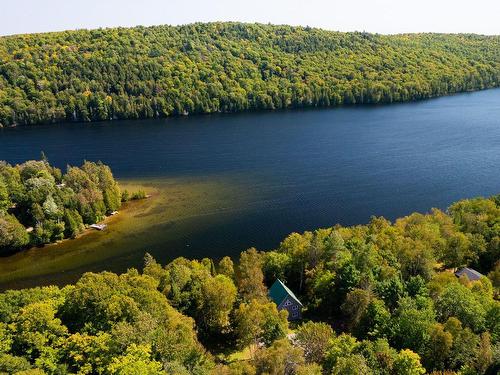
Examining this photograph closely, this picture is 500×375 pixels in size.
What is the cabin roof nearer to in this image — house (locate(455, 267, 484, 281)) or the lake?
the lake

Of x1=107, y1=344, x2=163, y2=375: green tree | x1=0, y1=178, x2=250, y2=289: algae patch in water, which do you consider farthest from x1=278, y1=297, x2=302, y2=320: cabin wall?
x1=0, y1=178, x2=250, y2=289: algae patch in water

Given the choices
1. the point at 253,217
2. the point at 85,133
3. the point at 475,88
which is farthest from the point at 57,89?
the point at 475,88

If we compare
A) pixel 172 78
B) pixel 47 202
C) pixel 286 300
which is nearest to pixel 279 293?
pixel 286 300

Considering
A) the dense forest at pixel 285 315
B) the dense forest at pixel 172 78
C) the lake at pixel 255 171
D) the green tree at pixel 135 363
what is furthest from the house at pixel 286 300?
the dense forest at pixel 172 78

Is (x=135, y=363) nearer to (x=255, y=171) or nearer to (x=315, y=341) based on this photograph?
(x=315, y=341)

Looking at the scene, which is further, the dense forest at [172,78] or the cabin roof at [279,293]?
the dense forest at [172,78]

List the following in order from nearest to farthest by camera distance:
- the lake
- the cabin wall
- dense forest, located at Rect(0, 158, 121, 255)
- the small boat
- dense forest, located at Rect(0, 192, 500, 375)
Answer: dense forest, located at Rect(0, 192, 500, 375) < the cabin wall < the lake < dense forest, located at Rect(0, 158, 121, 255) < the small boat

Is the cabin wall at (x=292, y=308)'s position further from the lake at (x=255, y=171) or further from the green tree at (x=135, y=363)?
the green tree at (x=135, y=363)
